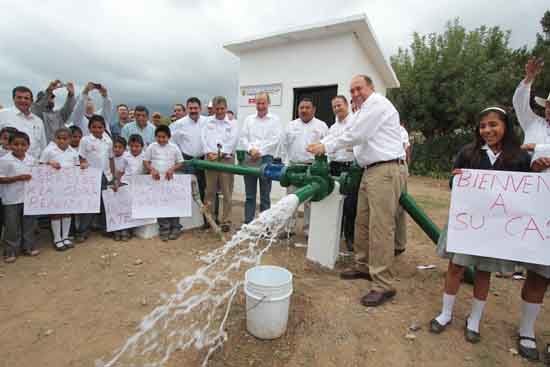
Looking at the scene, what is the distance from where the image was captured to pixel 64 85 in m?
3.77

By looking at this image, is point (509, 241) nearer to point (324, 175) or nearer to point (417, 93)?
point (324, 175)

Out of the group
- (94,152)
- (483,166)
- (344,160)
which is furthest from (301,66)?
(483,166)

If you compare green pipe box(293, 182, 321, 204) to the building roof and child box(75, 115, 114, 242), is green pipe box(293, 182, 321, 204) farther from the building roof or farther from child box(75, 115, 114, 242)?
the building roof

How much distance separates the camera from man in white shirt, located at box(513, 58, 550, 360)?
1.77 m

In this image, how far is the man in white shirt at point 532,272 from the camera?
5.80 ft

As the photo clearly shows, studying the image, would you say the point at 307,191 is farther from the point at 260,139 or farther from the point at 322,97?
the point at 322,97

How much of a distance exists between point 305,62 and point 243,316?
198 inches

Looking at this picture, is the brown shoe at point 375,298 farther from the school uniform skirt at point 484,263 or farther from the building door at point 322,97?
the building door at point 322,97

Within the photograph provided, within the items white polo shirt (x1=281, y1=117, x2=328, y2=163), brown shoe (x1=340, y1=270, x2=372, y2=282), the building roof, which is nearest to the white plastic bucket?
brown shoe (x1=340, y1=270, x2=372, y2=282)

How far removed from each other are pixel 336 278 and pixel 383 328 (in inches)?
28.9

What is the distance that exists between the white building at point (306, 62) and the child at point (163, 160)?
2.91 m

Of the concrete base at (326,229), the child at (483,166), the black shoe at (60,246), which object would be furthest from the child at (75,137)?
the child at (483,166)

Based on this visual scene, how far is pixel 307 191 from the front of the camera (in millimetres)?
2238

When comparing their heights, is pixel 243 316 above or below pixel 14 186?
below
